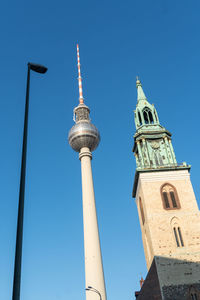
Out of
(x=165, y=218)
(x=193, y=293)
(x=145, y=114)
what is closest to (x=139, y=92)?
(x=145, y=114)

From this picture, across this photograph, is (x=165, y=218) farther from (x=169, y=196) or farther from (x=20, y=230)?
(x=20, y=230)

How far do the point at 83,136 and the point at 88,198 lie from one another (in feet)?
39.2

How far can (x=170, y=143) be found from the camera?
5500cm

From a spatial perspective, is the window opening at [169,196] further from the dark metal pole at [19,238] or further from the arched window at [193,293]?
the dark metal pole at [19,238]

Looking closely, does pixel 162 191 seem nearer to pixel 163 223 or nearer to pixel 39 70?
pixel 163 223

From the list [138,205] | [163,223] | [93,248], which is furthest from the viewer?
[138,205]

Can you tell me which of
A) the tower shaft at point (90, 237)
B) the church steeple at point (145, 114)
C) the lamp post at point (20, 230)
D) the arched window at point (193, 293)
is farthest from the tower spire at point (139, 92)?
the lamp post at point (20, 230)

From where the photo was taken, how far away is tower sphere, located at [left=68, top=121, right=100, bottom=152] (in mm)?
51812

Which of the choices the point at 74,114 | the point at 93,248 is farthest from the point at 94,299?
the point at 74,114

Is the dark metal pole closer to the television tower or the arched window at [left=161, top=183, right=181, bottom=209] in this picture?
the television tower

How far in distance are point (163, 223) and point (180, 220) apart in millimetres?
2602

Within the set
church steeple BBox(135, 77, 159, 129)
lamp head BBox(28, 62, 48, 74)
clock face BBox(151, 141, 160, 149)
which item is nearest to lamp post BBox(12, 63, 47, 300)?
lamp head BBox(28, 62, 48, 74)

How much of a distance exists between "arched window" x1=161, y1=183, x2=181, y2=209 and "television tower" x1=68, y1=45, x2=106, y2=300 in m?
11.0

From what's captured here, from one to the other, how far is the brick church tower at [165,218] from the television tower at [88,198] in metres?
7.80
